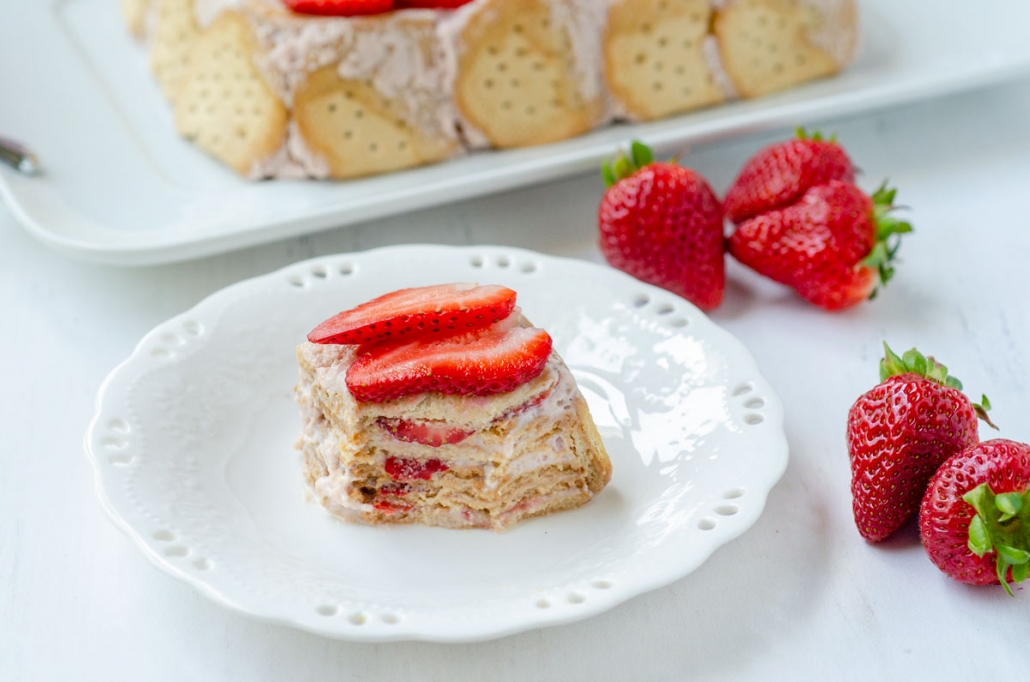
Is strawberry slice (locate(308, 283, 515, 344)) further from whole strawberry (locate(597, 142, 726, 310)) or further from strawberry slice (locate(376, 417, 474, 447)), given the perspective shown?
whole strawberry (locate(597, 142, 726, 310))

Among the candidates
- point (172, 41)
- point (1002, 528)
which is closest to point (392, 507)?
point (1002, 528)

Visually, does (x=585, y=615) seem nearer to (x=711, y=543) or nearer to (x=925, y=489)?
(x=711, y=543)

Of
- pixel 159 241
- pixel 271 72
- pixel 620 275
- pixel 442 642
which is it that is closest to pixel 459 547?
pixel 442 642

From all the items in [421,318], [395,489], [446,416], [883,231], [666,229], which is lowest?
[883,231]

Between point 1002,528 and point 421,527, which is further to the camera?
point 421,527

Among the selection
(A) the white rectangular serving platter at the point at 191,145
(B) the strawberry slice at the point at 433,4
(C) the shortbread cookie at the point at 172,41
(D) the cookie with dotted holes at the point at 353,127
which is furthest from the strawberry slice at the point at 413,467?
(C) the shortbread cookie at the point at 172,41

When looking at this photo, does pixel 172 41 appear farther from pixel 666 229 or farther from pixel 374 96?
pixel 666 229

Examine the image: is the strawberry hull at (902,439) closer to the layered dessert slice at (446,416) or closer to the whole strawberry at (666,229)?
the layered dessert slice at (446,416)
